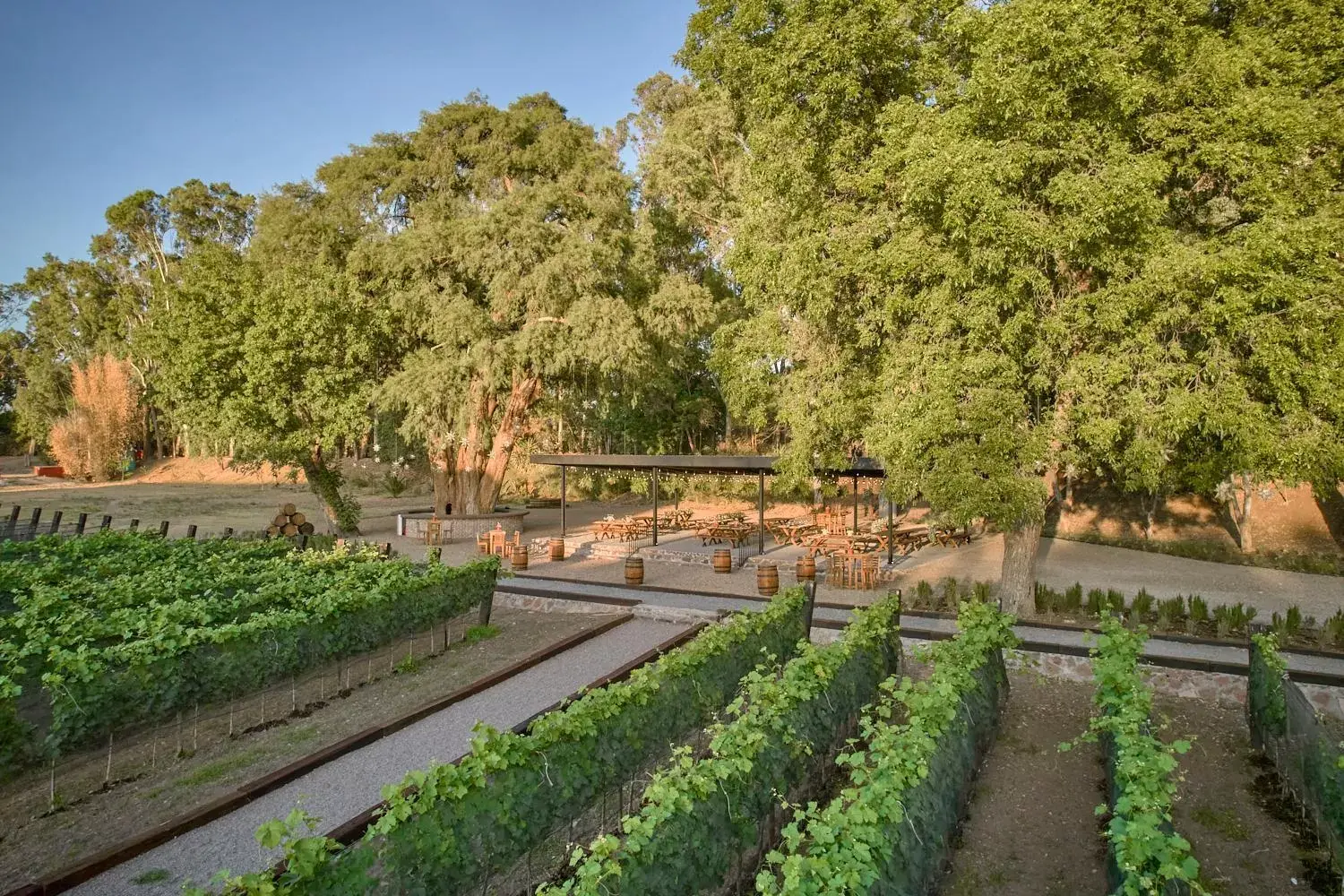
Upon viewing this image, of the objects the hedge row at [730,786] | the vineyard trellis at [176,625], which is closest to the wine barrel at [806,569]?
the vineyard trellis at [176,625]

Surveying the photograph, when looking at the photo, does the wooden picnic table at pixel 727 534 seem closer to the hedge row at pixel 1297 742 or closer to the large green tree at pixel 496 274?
the large green tree at pixel 496 274

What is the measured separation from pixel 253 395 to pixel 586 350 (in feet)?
32.4

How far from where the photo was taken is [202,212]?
172 ft

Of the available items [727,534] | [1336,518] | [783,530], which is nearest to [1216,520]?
[1336,518]

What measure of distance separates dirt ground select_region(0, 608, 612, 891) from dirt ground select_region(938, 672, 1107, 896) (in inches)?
248


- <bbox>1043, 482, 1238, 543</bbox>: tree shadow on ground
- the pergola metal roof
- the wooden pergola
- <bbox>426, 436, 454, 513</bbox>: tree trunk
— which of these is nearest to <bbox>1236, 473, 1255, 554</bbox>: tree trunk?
<bbox>1043, 482, 1238, 543</bbox>: tree shadow on ground

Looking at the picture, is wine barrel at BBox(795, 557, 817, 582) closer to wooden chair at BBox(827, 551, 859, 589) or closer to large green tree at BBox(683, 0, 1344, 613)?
wooden chair at BBox(827, 551, 859, 589)

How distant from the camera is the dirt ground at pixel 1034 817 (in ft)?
19.0

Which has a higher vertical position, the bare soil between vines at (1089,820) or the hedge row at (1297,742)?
the hedge row at (1297,742)

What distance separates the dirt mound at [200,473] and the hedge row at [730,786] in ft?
147

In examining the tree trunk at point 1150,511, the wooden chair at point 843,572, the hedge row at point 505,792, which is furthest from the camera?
the tree trunk at point 1150,511

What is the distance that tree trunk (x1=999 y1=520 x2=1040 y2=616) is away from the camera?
1321 cm

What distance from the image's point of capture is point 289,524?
22.3 m

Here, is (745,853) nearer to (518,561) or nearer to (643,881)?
(643,881)
